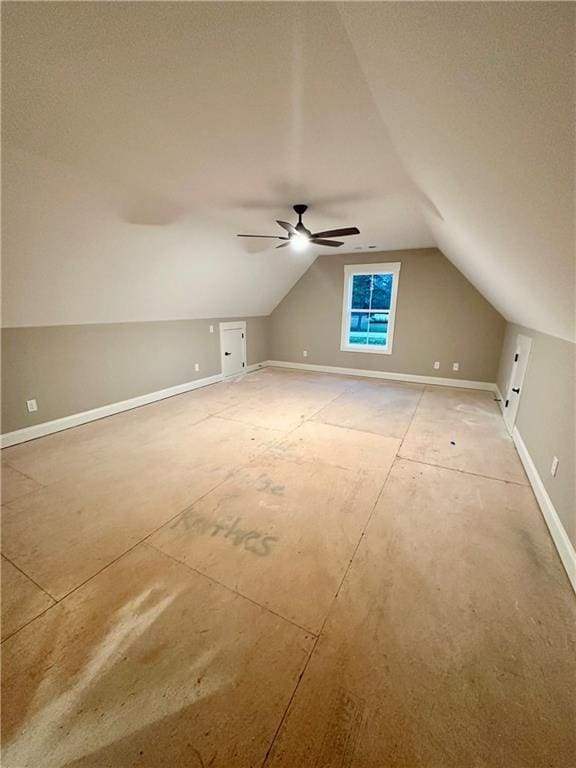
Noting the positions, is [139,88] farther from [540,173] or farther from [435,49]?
[540,173]

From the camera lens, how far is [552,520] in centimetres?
187

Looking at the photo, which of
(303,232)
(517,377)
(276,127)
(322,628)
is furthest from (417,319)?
(322,628)

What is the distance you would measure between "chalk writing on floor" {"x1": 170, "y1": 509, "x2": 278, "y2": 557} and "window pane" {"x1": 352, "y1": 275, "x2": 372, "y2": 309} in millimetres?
4959

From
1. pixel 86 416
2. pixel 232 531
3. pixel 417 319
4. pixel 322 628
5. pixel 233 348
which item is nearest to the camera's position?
pixel 322 628

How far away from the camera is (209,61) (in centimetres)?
122

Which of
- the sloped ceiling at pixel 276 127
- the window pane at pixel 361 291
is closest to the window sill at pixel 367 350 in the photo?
the window pane at pixel 361 291

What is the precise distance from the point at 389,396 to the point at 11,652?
14.9 feet

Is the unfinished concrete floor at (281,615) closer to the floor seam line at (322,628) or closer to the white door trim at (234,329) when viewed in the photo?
the floor seam line at (322,628)

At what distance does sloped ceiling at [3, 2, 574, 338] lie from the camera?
84 centimetres

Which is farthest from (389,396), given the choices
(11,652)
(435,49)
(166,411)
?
(11,652)

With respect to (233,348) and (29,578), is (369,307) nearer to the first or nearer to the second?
(233,348)

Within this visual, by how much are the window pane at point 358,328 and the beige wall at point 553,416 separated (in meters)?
3.05

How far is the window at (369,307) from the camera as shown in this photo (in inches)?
215

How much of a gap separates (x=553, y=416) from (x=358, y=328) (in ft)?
13.4
